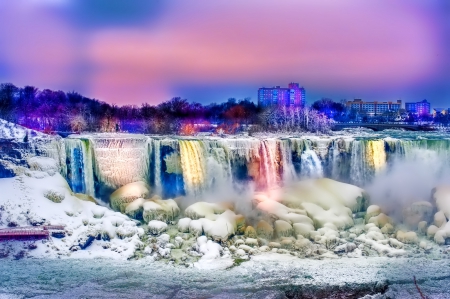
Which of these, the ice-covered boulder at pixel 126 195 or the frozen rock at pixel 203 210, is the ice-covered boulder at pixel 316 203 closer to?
the frozen rock at pixel 203 210

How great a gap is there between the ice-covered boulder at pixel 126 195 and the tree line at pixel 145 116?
7.92 meters

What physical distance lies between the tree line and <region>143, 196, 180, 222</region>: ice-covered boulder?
866 centimetres

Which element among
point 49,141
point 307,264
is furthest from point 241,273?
point 49,141

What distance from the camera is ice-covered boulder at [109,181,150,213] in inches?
381

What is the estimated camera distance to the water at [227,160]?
34.9 feet

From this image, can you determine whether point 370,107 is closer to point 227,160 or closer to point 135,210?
point 227,160

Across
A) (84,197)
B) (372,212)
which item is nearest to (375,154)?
(372,212)

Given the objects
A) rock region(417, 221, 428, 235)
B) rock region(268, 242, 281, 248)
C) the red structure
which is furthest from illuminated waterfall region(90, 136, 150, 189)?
rock region(417, 221, 428, 235)

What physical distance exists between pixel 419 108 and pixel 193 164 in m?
13.6

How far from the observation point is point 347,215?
30.2ft

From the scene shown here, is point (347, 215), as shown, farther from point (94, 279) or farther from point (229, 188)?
point (94, 279)

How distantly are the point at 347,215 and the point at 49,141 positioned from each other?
656 centimetres

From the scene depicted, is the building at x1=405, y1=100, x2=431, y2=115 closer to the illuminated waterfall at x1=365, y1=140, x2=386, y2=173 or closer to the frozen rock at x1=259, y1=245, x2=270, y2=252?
the illuminated waterfall at x1=365, y1=140, x2=386, y2=173

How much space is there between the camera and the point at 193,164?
429 inches
